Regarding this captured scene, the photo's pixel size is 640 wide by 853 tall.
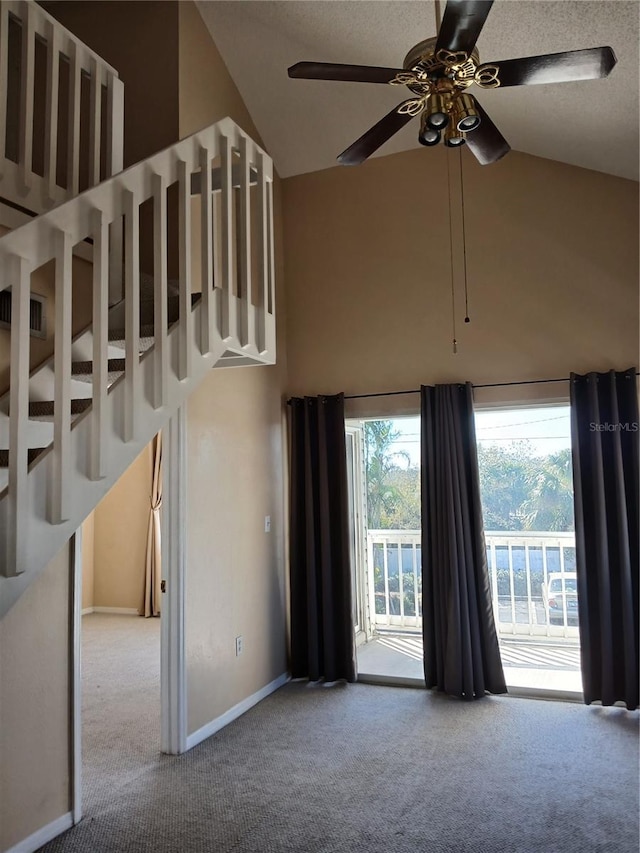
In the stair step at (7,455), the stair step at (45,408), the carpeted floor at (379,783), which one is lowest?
the carpeted floor at (379,783)

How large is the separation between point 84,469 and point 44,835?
5.59 feet

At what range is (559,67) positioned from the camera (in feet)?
6.89

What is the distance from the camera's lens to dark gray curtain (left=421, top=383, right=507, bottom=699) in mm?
4168

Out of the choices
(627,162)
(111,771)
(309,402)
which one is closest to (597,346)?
(627,162)

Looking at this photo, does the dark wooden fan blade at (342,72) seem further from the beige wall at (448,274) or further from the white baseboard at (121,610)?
the white baseboard at (121,610)

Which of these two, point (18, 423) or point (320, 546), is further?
point (320, 546)

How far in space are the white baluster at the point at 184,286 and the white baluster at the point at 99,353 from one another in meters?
0.41

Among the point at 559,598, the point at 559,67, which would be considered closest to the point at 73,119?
the point at 559,67

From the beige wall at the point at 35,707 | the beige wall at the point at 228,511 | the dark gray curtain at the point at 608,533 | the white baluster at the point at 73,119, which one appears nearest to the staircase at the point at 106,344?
the white baluster at the point at 73,119

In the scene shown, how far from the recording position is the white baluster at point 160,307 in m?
2.41

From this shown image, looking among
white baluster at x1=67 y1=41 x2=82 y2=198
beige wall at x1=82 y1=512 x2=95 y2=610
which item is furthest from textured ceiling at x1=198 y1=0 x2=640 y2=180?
beige wall at x1=82 y1=512 x2=95 y2=610

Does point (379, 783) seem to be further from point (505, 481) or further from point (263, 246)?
point (263, 246)

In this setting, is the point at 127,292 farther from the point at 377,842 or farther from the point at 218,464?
the point at 377,842

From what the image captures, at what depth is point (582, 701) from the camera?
13.3ft
